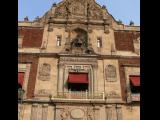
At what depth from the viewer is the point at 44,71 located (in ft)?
63.1


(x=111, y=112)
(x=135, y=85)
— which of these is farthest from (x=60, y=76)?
(x=135, y=85)

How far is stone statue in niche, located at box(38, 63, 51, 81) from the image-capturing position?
18947 millimetres

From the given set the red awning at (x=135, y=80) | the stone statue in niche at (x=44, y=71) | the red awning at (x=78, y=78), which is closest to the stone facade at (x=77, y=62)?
the stone statue in niche at (x=44, y=71)

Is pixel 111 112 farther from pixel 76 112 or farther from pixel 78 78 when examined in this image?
pixel 78 78

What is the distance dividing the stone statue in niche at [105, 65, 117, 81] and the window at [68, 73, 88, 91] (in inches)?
48.8

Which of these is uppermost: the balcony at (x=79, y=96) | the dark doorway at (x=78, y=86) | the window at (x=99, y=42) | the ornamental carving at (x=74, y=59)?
the window at (x=99, y=42)

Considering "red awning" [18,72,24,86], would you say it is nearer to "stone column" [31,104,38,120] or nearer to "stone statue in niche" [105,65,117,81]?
"stone column" [31,104,38,120]

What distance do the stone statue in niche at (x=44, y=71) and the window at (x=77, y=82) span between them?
4.07 feet

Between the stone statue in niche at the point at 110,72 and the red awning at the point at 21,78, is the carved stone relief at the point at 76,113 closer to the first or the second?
the stone statue in niche at the point at 110,72

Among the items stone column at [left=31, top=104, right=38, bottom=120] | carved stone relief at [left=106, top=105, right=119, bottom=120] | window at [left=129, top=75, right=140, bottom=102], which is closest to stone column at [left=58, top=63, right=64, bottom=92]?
stone column at [left=31, top=104, right=38, bottom=120]

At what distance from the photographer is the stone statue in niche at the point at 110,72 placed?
62.7 feet
